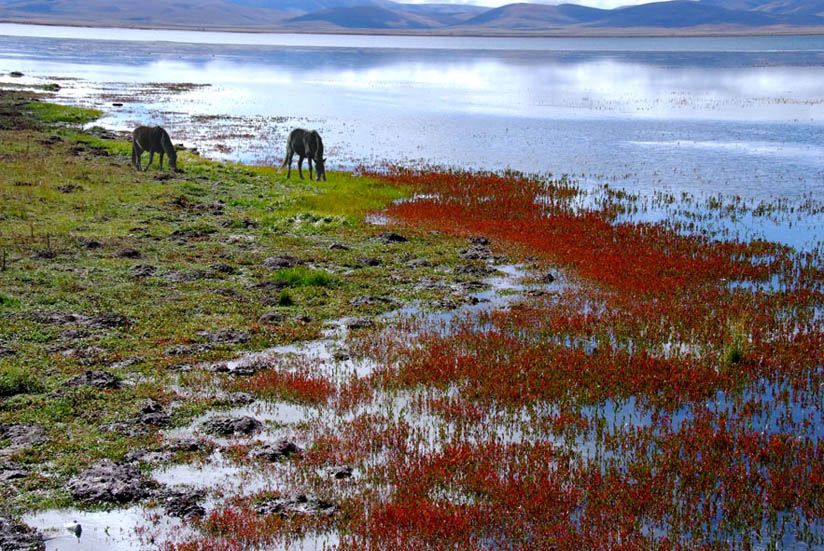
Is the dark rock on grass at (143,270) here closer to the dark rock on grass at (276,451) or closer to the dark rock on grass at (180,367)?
the dark rock on grass at (180,367)

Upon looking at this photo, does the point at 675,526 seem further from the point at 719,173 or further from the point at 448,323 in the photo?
the point at 719,173

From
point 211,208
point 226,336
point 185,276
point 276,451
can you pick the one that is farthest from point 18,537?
point 211,208

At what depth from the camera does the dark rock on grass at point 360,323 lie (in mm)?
17136

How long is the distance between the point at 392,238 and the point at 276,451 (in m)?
14.0

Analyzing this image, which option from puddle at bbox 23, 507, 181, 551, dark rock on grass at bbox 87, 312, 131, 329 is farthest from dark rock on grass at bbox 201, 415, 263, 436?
dark rock on grass at bbox 87, 312, 131, 329

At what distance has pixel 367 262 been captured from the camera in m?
22.1

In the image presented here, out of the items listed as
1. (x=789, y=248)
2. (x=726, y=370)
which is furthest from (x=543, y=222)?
(x=726, y=370)

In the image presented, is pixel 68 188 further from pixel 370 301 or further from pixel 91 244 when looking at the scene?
pixel 370 301

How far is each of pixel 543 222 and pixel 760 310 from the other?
998 centimetres

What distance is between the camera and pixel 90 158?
3622 cm

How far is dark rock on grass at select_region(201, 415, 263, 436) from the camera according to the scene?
12125mm

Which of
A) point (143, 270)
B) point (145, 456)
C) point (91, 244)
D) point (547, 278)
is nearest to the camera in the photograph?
point (145, 456)

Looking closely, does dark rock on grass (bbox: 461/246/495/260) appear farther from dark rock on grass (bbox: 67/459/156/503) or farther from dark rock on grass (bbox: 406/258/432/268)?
→ dark rock on grass (bbox: 67/459/156/503)

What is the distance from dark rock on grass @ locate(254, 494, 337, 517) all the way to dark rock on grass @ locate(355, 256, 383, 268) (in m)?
11.9
